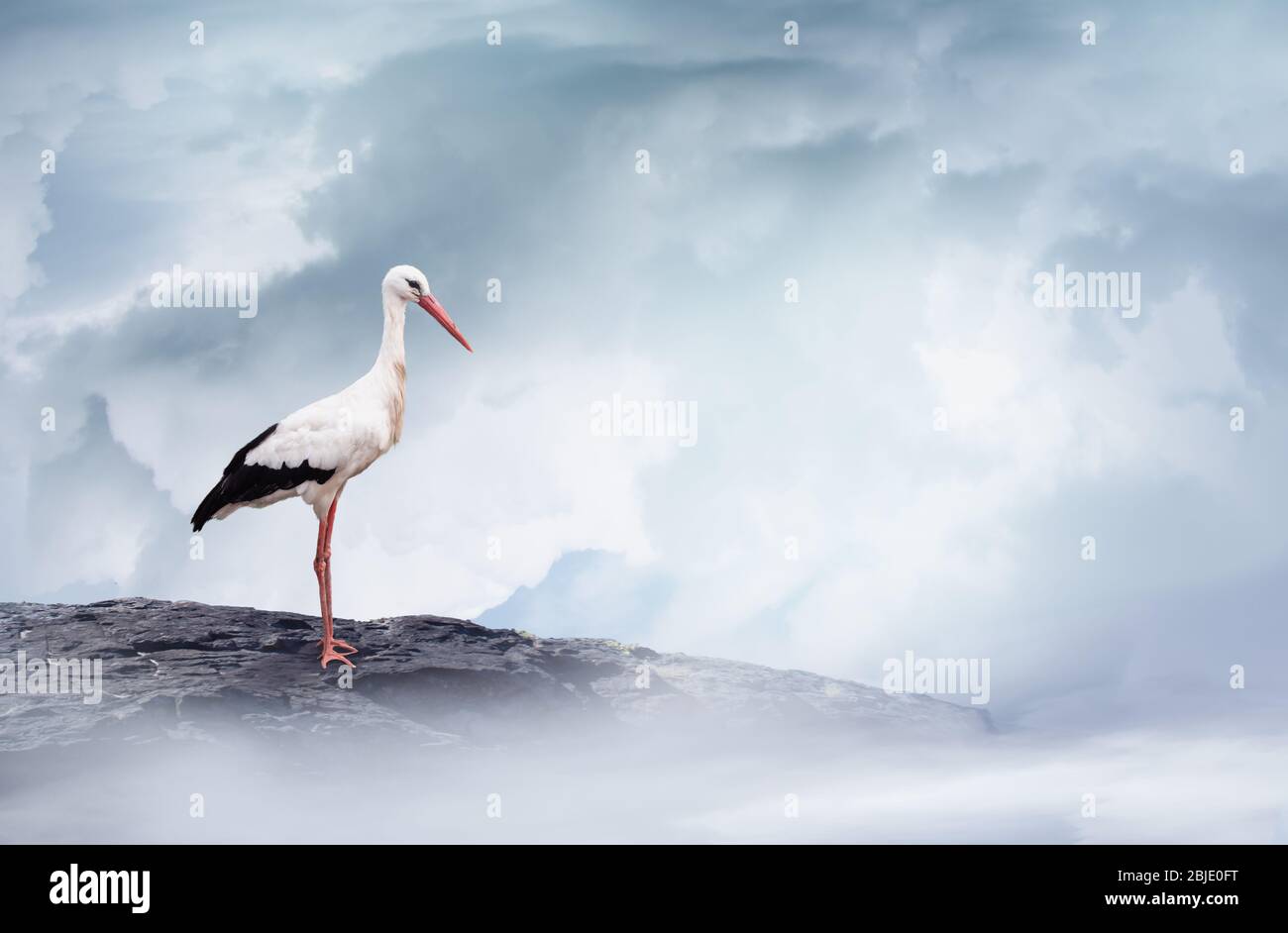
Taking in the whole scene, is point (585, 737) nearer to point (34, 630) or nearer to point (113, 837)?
point (113, 837)

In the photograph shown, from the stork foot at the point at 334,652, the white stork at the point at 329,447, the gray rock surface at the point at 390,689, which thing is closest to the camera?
the gray rock surface at the point at 390,689

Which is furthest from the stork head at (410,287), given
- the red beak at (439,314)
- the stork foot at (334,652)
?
the stork foot at (334,652)

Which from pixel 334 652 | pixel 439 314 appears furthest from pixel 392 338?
pixel 334 652

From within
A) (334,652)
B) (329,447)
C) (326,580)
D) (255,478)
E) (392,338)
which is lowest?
(334,652)

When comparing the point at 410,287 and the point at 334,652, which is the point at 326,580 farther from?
the point at 410,287

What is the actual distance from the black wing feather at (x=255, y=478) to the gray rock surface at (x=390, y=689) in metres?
1.33

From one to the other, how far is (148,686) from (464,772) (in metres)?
2.54

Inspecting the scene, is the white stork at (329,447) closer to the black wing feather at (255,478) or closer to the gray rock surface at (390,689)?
the black wing feather at (255,478)

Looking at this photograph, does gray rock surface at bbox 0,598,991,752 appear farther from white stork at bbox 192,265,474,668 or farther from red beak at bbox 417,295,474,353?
red beak at bbox 417,295,474,353

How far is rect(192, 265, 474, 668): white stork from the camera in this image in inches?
429

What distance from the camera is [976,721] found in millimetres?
12055

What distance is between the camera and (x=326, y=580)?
37.2 ft

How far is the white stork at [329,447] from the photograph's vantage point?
10.9 m

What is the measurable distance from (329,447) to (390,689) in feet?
6.42
